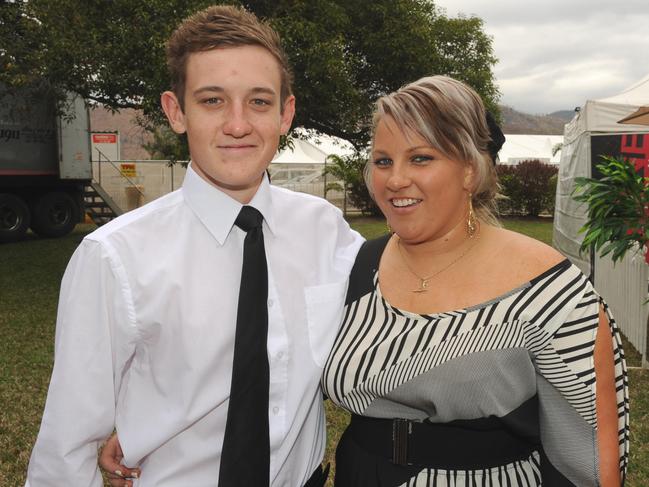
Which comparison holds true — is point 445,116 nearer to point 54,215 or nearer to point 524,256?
point 524,256

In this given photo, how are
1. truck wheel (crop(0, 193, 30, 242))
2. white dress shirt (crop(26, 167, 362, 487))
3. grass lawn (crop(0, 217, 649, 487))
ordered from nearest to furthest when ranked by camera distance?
white dress shirt (crop(26, 167, 362, 487)) < grass lawn (crop(0, 217, 649, 487)) < truck wheel (crop(0, 193, 30, 242))

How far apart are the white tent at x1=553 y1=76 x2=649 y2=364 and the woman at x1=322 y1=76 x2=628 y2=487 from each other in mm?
4570

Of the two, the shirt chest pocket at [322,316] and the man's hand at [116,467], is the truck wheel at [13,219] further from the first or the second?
the shirt chest pocket at [322,316]

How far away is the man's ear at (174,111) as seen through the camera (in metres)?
2.01

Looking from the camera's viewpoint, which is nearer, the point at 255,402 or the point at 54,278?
the point at 255,402

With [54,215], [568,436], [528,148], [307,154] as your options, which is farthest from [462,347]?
[528,148]

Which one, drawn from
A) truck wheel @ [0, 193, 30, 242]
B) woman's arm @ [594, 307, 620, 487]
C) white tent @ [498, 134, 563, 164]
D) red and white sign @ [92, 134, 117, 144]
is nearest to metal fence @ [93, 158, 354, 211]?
red and white sign @ [92, 134, 117, 144]

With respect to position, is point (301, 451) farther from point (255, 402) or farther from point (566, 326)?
point (566, 326)

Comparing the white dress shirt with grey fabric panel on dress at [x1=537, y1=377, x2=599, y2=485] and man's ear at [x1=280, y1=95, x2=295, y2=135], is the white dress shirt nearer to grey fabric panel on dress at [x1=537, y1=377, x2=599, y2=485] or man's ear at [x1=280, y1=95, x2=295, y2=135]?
man's ear at [x1=280, y1=95, x2=295, y2=135]

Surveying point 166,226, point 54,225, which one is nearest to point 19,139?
point 54,225

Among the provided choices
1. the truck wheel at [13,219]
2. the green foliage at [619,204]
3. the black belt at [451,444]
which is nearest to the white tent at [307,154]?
the truck wheel at [13,219]

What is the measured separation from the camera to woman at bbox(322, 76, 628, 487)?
1900 mm

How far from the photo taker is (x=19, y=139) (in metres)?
16.3

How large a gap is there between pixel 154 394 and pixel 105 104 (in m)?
11.6
